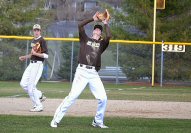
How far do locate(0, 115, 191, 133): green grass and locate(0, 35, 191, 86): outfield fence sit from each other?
55.1 ft

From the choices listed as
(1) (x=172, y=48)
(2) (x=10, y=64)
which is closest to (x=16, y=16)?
(2) (x=10, y=64)

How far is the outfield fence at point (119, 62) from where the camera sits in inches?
1169

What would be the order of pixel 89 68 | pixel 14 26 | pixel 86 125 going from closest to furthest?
pixel 89 68 < pixel 86 125 < pixel 14 26

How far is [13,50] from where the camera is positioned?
29781mm

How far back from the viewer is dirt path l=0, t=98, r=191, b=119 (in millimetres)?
14188

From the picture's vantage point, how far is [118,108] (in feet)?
51.7

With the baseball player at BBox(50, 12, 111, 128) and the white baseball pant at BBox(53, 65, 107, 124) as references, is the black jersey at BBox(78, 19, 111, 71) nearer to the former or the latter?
the baseball player at BBox(50, 12, 111, 128)

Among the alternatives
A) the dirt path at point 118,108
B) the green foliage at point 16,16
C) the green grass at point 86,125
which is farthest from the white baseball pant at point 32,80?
the green foliage at point 16,16

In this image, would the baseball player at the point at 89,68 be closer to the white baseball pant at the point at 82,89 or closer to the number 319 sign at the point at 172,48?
the white baseball pant at the point at 82,89

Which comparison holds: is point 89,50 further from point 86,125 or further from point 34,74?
point 34,74

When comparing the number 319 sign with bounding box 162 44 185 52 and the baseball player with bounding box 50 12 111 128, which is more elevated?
the baseball player with bounding box 50 12 111 128

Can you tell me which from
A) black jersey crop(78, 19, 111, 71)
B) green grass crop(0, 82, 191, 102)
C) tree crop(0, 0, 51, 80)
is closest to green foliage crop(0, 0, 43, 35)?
tree crop(0, 0, 51, 80)

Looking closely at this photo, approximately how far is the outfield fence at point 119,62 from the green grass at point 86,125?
661 inches

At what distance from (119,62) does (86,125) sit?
18.3m
